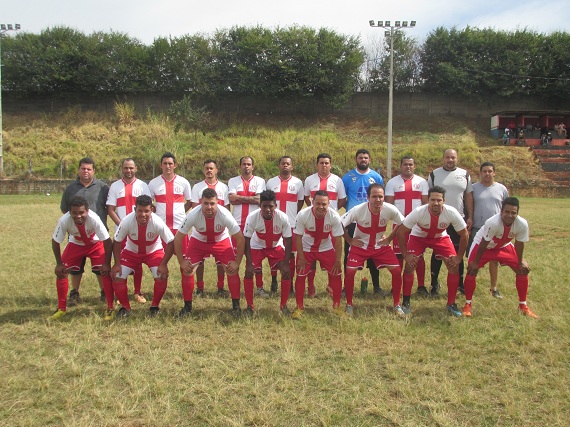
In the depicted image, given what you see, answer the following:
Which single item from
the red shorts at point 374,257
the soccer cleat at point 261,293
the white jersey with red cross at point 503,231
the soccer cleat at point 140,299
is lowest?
the soccer cleat at point 261,293

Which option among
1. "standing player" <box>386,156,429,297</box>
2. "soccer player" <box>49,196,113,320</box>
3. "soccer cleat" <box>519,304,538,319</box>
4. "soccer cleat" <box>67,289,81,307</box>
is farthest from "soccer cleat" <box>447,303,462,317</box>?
"soccer cleat" <box>67,289,81,307</box>

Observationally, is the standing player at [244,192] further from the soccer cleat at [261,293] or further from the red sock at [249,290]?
the red sock at [249,290]

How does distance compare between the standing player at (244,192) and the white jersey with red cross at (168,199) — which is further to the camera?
the standing player at (244,192)

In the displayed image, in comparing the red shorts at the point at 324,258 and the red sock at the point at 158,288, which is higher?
the red shorts at the point at 324,258

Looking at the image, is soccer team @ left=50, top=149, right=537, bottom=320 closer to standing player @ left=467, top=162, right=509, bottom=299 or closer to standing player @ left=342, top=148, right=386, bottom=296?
standing player @ left=467, top=162, right=509, bottom=299

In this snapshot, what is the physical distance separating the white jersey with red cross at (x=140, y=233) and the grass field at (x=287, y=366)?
0.86 metres

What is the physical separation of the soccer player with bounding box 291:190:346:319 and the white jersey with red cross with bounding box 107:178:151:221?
8.25ft

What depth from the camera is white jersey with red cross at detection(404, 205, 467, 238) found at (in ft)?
19.9

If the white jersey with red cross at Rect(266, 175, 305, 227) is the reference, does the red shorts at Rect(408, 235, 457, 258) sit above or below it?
below

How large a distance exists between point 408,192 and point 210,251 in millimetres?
3147

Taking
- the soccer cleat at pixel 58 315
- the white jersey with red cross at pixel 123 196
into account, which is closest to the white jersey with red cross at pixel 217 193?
the white jersey with red cross at pixel 123 196

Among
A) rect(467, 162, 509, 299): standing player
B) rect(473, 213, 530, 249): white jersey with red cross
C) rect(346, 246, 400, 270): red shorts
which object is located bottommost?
rect(346, 246, 400, 270): red shorts

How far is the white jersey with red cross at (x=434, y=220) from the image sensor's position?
6074mm

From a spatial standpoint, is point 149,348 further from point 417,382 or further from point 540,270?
point 540,270
